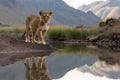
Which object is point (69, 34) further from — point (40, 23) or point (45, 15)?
point (45, 15)

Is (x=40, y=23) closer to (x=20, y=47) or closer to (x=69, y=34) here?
(x=20, y=47)

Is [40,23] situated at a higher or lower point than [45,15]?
lower

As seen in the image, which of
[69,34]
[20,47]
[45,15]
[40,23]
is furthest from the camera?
[69,34]

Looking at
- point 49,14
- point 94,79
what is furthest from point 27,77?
point 49,14

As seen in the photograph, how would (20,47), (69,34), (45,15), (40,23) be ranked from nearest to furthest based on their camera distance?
(45,15) → (40,23) → (20,47) → (69,34)

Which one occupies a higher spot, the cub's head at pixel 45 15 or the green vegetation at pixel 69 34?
the cub's head at pixel 45 15

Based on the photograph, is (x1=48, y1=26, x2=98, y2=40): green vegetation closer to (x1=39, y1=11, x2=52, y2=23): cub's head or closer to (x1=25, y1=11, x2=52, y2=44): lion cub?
(x1=25, y1=11, x2=52, y2=44): lion cub

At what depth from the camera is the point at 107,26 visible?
1513 inches

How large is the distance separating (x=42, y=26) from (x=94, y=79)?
25.2ft

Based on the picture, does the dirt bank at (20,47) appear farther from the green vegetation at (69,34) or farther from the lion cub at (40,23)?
the green vegetation at (69,34)

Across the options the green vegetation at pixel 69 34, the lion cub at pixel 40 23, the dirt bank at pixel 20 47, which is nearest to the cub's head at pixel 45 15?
the lion cub at pixel 40 23

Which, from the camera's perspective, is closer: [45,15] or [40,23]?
[45,15]

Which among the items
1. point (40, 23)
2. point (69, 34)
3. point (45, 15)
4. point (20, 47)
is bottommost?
point (20, 47)

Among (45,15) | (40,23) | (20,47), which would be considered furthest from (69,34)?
(45,15)
